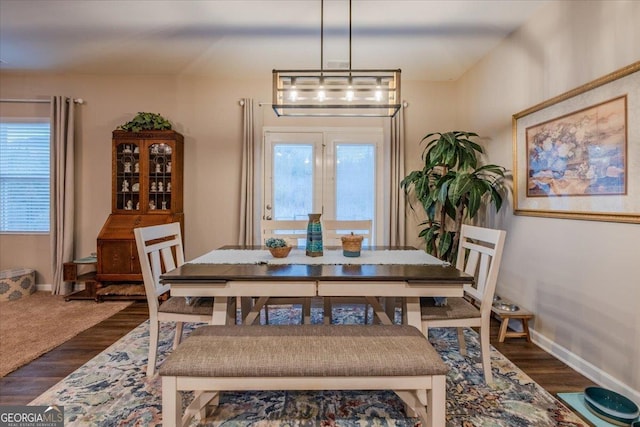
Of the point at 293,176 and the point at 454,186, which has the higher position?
the point at 293,176

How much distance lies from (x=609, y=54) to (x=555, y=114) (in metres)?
0.48

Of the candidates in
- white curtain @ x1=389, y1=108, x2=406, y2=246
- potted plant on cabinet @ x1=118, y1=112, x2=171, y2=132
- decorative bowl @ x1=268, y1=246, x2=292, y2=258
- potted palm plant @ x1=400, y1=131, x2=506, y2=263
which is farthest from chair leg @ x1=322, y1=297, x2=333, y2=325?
potted plant on cabinet @ x1=118, y1=112, x2=171, y2=132

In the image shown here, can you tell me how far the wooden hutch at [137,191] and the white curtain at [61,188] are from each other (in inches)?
23.3

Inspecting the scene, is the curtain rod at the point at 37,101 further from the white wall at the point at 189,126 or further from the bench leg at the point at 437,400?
the bench leg at the point at 437,400

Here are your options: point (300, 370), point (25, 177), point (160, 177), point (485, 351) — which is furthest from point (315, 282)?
point (25, 177)

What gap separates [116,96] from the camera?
4008mm

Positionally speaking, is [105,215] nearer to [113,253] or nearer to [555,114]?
[113,253]

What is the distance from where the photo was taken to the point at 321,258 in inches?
82.0

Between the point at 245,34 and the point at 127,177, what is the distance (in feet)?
7.27

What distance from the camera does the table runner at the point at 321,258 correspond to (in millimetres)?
1976

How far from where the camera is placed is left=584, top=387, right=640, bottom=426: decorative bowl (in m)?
1.61

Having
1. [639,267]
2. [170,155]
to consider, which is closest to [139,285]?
[170,155]

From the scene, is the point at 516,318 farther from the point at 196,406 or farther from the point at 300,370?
the point at 196,406

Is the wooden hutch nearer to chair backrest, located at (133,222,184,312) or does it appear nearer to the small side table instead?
the small side table
